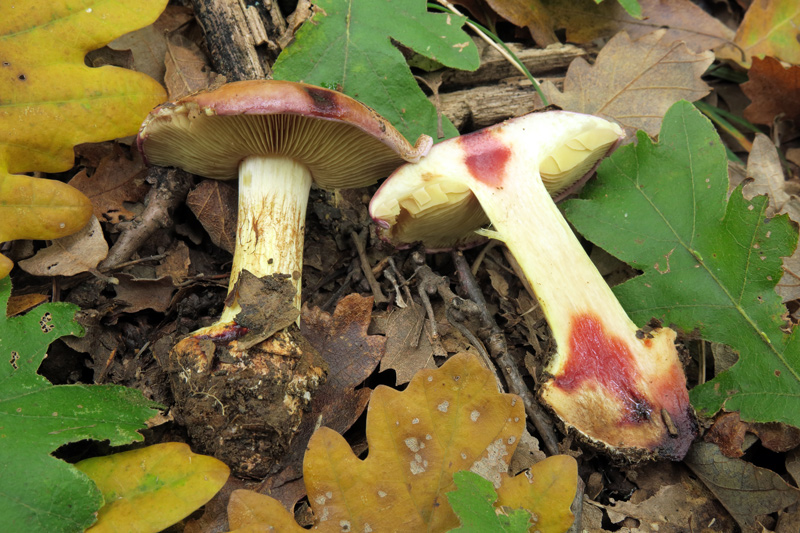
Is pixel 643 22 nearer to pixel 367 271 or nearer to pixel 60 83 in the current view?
pixel 367 271

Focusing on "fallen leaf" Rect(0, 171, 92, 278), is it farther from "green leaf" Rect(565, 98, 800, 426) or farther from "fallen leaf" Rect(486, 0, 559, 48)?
"fallen leaf" Rect(486, 0, 559, 48)

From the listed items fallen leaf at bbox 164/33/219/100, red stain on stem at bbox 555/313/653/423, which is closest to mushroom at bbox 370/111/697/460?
red stain on stem at bbox 555/313/653/423

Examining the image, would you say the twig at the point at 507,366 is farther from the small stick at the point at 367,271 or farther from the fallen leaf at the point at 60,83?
the fallen leaf at the point at 60,83

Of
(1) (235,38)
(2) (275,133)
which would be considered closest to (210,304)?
(2) (275,133)

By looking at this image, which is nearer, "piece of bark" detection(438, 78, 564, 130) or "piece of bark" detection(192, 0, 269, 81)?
"piece of bark" detection(192, 0, 269, 81)

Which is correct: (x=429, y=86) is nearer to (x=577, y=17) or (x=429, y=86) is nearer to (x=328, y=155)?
(x=328, y=155)

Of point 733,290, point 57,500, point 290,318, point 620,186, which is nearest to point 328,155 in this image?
point 290,318

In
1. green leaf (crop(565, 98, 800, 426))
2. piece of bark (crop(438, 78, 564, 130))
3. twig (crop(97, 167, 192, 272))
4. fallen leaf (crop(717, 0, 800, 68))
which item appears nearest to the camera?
green leaf (crop(565, 98, 800, 426))
